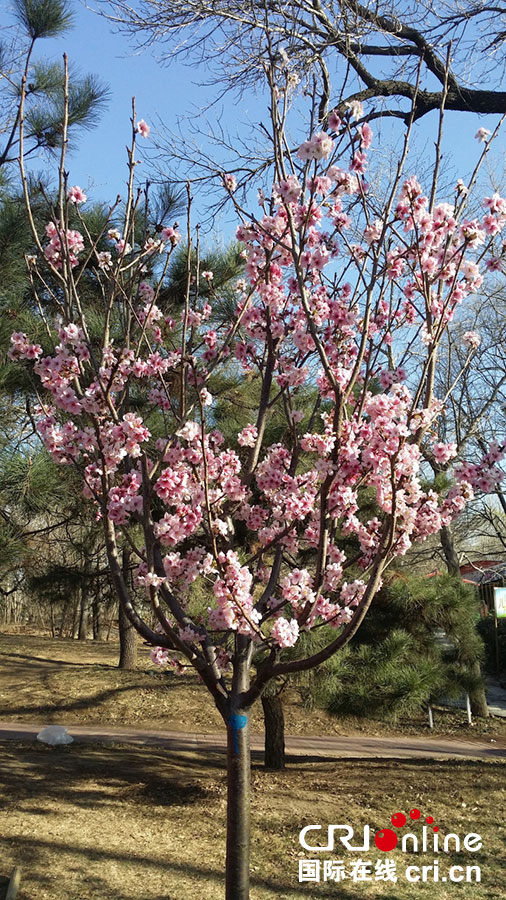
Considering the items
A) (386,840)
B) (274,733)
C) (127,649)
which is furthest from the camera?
(127,649)

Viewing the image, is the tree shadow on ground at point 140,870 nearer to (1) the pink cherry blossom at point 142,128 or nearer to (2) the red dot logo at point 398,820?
(2) the red dot logo at point 398,820

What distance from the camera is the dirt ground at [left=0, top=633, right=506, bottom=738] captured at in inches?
334

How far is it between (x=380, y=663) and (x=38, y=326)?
4.41 metres

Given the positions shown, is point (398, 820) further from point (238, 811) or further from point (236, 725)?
point (236, 725)

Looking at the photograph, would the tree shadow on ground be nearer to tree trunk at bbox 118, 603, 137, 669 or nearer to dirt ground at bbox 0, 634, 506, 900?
dirt ground at bbox 0, 634, 506, 900

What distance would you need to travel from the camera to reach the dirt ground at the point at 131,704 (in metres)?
8.48

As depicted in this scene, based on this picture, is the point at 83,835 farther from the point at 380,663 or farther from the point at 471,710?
the point at 471,710

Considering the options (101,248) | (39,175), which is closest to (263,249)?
(39,175)

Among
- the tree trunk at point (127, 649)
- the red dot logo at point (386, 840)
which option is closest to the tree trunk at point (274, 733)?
the red dot logo at point (386, 840)

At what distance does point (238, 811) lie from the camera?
303cm

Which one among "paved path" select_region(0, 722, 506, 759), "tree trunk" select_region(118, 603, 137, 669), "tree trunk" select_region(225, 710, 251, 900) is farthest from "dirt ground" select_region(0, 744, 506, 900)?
"tree trunk" select_region(118, 603, 137, 669)

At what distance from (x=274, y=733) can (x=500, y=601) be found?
7.04 m

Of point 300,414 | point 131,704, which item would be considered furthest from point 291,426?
point 131,704

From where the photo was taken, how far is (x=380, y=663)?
18.0 feet
